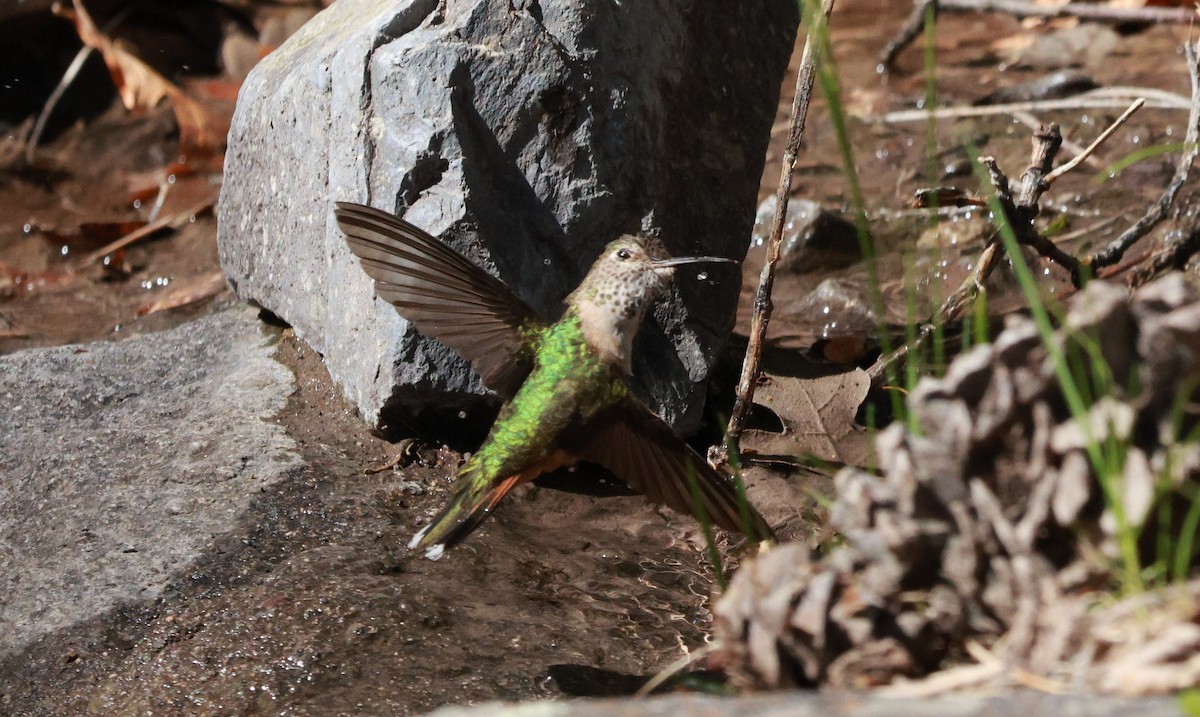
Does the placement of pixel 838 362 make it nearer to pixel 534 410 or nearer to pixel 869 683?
pixel 534 410

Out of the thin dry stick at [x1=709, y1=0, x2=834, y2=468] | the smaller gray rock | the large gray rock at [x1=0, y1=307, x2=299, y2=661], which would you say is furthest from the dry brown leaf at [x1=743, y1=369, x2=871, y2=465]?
the smaller gray rock

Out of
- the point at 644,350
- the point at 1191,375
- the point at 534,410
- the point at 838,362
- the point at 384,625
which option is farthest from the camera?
the point at 838,362

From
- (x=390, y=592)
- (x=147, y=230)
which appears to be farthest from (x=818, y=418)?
(x=147, y=230)

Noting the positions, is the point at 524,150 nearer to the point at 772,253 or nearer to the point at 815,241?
the point at 772,253

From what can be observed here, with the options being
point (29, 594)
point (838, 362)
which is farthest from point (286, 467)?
point (838, 362)

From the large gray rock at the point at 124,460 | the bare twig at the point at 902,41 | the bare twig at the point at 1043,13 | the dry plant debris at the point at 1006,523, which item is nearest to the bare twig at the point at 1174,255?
the bare twig at the point at 1043,13

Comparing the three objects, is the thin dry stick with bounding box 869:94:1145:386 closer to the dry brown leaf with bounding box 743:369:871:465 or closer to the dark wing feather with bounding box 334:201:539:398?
the dry brown leaf with bounding box 743:369:871:465

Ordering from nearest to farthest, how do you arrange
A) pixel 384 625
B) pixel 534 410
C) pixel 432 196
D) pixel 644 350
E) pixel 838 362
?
1. pixel 384 625
2. pixel 534 410
3. pixel 432 196
4. pixel 644 350
5. pixel 838 362
